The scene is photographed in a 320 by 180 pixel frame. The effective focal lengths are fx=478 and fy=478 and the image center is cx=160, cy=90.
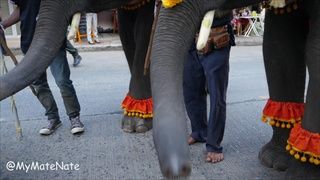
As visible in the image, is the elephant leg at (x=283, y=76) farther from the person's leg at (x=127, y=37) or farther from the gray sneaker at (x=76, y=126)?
the gray sneaker at (x=76, y=126)

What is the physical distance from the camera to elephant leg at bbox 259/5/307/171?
302 cm

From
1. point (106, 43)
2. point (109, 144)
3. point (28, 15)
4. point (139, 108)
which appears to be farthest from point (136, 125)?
point (106, 43)

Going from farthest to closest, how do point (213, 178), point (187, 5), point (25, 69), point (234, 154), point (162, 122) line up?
1. point (234, 154)
2. point (213, 178)
3. point (25, 69)
4. point (187, 5)
5. point (162, 122)

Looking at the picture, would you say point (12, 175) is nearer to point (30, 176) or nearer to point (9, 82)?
point (30, 176)

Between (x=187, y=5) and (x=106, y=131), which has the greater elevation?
(x=187, y=5)

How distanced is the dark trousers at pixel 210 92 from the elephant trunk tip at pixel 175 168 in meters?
1.71

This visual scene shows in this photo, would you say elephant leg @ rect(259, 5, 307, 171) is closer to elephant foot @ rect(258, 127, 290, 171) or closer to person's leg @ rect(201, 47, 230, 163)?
elephant foot @ rect(258, 127, 290, 171)

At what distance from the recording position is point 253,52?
10.3 meters

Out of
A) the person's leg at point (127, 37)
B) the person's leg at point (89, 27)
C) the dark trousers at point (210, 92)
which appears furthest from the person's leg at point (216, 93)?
the person's leg at point (89, 27)

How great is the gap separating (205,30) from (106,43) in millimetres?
10079

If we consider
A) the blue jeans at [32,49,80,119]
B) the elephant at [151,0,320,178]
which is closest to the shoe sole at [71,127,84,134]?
the blue jeans at [32,49,80,119]

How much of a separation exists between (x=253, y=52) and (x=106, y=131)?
6721 mm

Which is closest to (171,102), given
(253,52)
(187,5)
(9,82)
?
(187,5)

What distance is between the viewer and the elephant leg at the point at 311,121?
8.64ft
